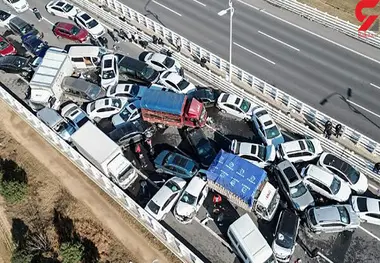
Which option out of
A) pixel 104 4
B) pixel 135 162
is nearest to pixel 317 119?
pixel 135 162

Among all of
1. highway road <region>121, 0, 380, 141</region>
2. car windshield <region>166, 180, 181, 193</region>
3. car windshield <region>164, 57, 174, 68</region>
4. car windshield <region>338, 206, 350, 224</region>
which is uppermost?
highway road <region>121, 0, 380, 141</region>

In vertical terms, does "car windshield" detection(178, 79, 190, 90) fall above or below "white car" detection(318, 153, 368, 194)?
below

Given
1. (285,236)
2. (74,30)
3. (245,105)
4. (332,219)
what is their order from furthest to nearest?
(74,30) → (245,105) → (332,219) → (285,236)

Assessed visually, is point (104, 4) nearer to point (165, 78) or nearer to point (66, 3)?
point (66, 3)

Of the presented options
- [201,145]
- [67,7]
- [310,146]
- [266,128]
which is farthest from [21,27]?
[310,146]

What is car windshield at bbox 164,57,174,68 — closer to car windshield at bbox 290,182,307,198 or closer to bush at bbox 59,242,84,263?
car windshield at bbox 290,182,307,198

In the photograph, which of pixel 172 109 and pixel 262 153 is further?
pixel 172 109

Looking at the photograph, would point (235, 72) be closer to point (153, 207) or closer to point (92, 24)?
point (153, 207)

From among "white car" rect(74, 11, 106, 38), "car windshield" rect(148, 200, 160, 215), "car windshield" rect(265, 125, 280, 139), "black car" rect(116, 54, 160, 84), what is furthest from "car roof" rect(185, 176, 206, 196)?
"white car" rect(74, 11, 106, 38)
